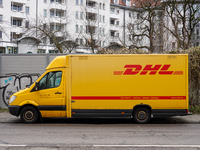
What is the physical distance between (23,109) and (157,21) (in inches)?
717

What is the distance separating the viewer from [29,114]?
34.0 feet

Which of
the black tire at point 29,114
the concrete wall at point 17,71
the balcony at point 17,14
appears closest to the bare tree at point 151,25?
the concrete wall at point 17,71

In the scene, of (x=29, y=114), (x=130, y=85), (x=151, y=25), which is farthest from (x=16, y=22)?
(x=130, y=85)

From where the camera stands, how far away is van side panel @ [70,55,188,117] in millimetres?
10031

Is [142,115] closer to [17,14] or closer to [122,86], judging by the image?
[122,86]

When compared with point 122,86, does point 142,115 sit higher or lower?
lower

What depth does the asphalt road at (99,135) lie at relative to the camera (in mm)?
6730

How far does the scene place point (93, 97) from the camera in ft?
33.1

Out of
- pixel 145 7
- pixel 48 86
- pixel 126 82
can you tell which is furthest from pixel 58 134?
pixel 145 7

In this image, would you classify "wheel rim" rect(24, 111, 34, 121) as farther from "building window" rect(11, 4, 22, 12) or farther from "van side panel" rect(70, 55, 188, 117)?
"building window" rect(11, 4, 22, 12)

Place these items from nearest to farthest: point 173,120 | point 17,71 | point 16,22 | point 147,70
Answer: point 147,70 < point 173,120 < point 17,71 < point 16,22

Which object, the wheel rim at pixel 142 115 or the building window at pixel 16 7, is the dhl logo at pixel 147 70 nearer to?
the wheel rim at pixel 142 115

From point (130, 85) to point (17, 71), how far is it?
677cm

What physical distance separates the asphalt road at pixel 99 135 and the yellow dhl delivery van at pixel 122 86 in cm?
63
